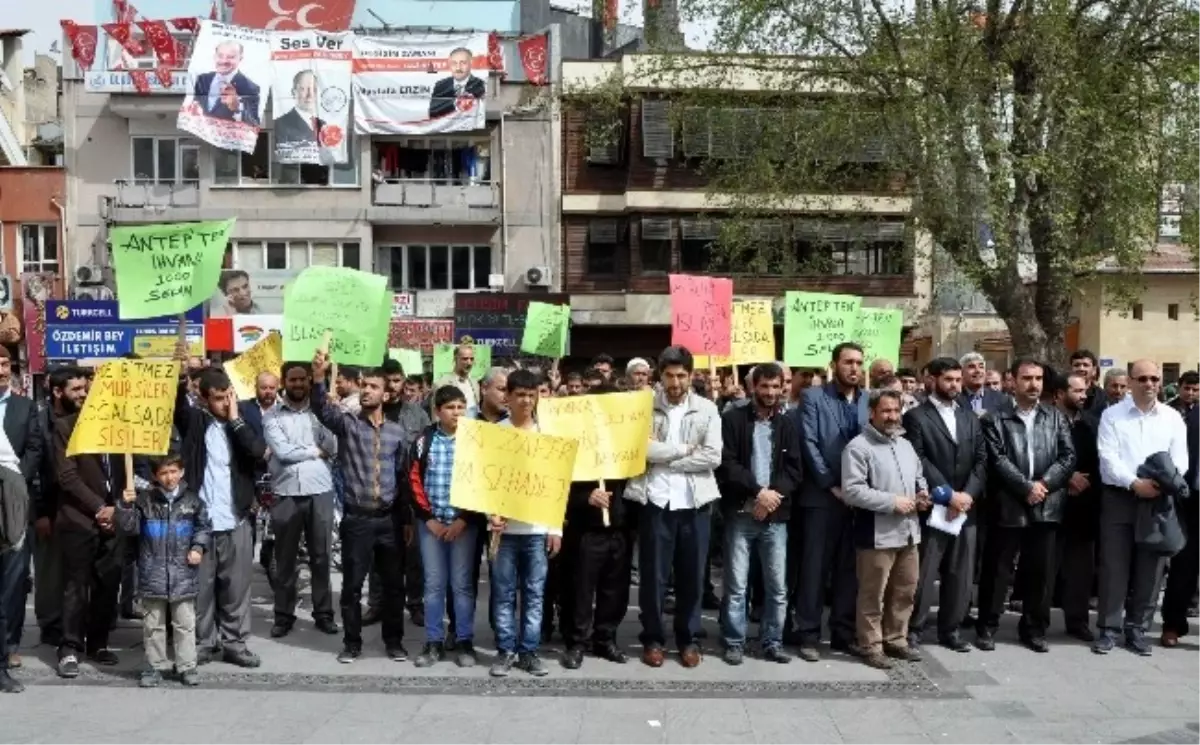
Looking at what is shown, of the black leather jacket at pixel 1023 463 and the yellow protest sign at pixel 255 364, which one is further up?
the yellow protest sign at pixel 255 364

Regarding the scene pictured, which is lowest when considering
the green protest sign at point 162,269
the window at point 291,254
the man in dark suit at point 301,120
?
the green protest sign at point 162,269

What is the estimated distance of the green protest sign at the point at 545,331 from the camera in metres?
16.0

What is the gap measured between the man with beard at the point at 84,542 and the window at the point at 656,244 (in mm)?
25186

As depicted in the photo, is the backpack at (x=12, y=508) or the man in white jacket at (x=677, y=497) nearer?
the backpack at (x=12, y=508)

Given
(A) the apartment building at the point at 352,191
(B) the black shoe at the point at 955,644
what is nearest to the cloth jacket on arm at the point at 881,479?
(B) the black shoe at the point at 955,644

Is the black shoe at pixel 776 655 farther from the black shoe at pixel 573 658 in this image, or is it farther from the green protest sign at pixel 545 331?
the green protest sign at pixel 545 331

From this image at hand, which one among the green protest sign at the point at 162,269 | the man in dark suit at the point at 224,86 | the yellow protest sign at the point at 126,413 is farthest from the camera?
the man in dark suit at the point at 224,86

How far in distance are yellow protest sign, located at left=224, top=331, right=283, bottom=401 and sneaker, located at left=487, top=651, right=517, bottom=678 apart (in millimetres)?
2884

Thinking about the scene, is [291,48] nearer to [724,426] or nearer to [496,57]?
[496,57]

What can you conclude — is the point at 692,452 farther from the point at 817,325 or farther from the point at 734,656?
the point at 817,325

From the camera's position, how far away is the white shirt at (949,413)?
8922 millimetres

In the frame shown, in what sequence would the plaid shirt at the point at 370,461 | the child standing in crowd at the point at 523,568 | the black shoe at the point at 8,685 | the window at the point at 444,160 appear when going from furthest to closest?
the window at the point at 444,160 → the plaid shirt at the point at 370,461 → the child standing in crowd at the point at 523,568 → the black shoe at the point at 8,685

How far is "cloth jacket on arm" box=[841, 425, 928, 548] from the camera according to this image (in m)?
Answer: 8.45

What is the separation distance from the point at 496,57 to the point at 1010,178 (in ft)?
65.3
